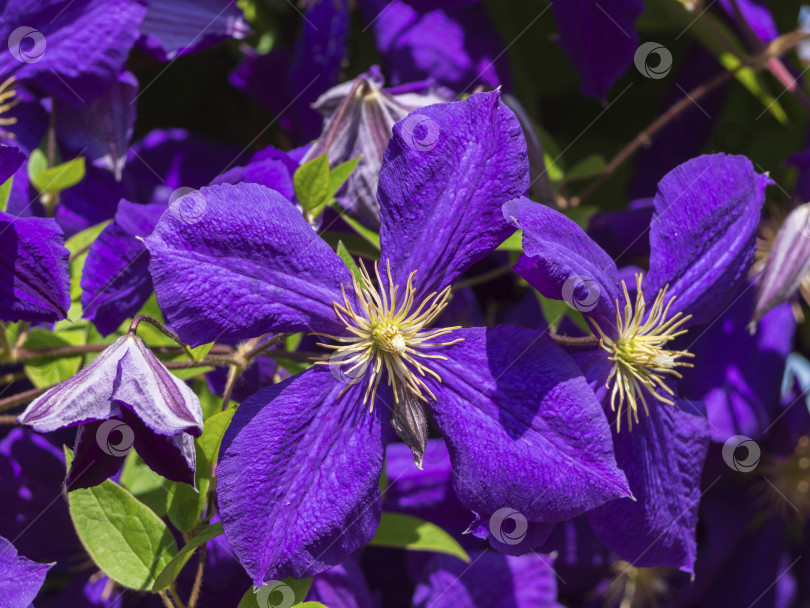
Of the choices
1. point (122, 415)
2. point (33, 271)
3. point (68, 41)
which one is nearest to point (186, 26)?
point (68, 41)

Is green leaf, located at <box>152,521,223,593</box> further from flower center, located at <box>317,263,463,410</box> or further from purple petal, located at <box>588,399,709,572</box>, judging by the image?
purple petal, located at <box>588,399,709,572</box>

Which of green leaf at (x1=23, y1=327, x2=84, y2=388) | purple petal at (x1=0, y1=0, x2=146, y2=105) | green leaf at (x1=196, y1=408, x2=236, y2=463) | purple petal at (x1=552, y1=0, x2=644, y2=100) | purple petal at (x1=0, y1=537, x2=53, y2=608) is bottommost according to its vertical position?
purple petal at (x1=0, y1=537, x2=53, y2=608)

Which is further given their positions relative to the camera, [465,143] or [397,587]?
[397,587]

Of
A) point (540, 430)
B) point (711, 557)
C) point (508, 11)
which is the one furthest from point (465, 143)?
point (711, 557)

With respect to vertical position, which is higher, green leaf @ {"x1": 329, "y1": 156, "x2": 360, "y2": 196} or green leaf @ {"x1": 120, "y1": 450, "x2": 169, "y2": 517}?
green leaf @ {"x1": 329, "y1": 156, "x2": 360, "y2": 196}

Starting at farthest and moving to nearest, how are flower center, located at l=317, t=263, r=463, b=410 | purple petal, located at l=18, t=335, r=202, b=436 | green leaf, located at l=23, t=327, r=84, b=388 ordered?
green leaf, located at l=23, t=327, r=84, b=388, flower center, located at l=317, t=263, r=463, b=410, purple petal, located at l=18, t=335, r=202, b=436

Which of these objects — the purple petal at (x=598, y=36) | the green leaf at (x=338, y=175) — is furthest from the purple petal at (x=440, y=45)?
the green leaf at (x=338, y=175)

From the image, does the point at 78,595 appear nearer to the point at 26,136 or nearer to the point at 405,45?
the point at 26,136

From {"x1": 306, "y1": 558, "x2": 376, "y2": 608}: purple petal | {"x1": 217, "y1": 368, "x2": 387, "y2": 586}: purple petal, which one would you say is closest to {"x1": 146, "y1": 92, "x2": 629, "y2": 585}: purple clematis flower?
{"x1": 217, "y1": 368, "x2": 387, "y2": 586}: purple petal
